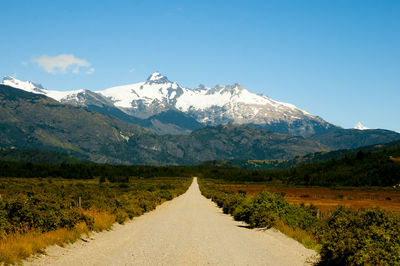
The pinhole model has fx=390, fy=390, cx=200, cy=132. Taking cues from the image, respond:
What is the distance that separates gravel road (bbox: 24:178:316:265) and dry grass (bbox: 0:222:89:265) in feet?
1.43

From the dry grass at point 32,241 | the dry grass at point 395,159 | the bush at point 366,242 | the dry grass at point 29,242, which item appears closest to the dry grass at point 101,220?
the dry grass at point 32,241

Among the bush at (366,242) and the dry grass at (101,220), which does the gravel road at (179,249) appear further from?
the bush at (366,242)

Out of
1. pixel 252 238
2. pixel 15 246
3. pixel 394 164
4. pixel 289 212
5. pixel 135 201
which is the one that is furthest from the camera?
pixel 394 164

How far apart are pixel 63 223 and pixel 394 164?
16907 cm

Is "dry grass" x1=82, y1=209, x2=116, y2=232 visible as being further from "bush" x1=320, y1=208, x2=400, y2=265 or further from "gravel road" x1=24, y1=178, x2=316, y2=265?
"bush" x1=320, y1=208, x2=400, y2=265

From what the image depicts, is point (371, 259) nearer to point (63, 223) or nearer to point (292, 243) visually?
point (292, 243)

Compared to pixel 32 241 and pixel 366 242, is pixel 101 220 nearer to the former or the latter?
pixel 32 241

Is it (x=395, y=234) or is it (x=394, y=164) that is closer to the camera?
(x=395, y=234)

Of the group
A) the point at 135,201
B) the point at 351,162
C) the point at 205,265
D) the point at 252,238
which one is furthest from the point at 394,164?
the point at 205,265

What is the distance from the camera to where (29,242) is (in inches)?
712

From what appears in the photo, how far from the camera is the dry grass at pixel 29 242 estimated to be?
15.5 metres

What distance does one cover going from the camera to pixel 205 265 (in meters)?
17.2

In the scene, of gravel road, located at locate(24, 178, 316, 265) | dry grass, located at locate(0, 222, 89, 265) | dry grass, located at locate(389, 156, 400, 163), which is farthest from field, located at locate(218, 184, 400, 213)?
dry grass, located at locate(389, 156, 400, 163)

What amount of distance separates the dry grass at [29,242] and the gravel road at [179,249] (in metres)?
0.44
